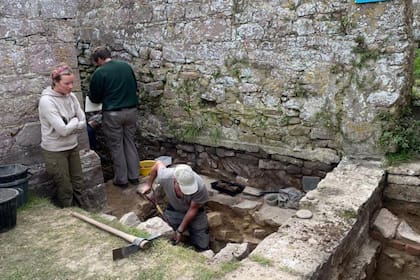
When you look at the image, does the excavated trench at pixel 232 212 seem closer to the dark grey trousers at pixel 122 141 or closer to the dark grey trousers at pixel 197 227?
the dark grey trousers at pixel 122 141

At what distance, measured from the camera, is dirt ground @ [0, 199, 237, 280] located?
2682 millimetres

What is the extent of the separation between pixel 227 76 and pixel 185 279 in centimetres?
316

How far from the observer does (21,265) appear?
2.82m

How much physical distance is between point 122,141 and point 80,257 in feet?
8.92

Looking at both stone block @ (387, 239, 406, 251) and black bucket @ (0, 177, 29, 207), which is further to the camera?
stone block @ (387, 239, 406, 251)

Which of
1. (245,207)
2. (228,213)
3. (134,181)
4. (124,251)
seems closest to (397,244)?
(245,207)

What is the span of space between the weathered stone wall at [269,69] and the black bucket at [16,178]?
253cm

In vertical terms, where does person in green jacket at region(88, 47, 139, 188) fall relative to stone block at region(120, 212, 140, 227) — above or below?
above

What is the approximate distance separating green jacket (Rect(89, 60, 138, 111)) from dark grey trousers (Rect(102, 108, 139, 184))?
0.39ft

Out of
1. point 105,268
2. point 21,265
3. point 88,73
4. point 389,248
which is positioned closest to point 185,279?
point 105,268

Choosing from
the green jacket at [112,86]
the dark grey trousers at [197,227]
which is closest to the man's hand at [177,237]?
the dark grey trousers at [197,227]

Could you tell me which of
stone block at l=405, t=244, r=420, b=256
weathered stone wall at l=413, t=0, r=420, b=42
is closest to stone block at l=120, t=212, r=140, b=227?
stone block at l=405, t=244, r=420, b=256

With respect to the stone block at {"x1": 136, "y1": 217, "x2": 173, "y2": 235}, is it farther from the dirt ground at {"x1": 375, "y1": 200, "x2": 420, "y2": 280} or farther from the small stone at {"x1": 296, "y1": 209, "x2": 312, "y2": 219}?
the dirt ground at {"x1": 375, "y1": 200, "x2": 420, "y2": 280}

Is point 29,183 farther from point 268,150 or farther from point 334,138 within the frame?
point 334,138
